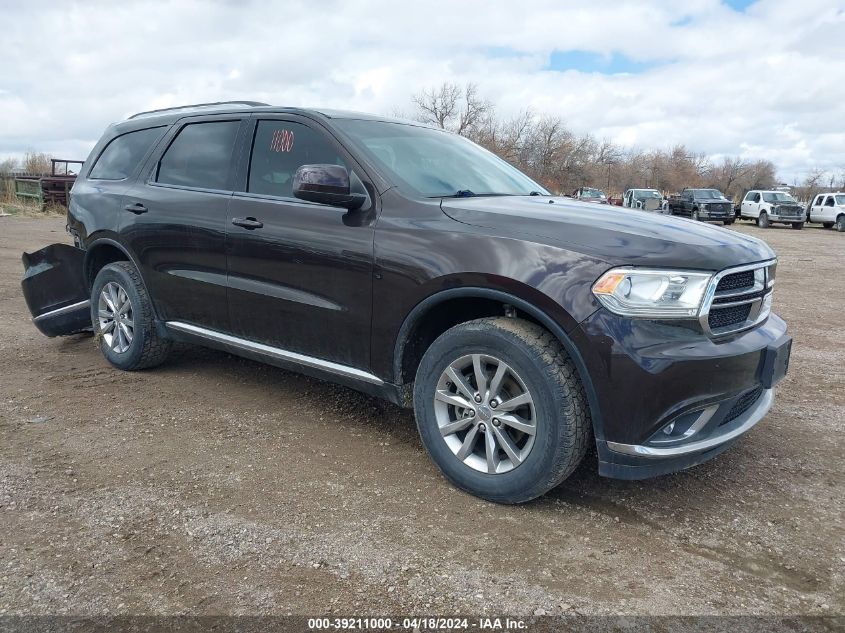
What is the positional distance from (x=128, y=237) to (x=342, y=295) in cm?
210

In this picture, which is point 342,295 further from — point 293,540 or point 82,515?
point 82,515

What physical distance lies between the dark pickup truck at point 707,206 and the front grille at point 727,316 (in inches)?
1234

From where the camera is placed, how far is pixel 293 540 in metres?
2.76

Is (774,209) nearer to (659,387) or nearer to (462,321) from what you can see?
(462,321)

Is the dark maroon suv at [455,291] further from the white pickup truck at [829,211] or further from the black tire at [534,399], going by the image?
the white pickup truck at [829,211]

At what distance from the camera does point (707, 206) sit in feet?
107

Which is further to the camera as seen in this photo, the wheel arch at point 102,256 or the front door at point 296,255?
the wheel arch at point 102,256

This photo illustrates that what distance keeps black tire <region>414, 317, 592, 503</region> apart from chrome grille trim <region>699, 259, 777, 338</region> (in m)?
0.59

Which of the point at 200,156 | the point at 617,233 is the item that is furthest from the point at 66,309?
the point at 617,233

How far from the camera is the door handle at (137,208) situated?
459 cm

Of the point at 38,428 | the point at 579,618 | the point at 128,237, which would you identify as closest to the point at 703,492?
the point at 579,618

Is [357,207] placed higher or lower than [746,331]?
higher

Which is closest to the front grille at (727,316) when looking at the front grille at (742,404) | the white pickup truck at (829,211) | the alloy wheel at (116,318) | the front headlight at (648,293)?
the front headlight at (648,293)

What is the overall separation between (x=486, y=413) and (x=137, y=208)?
118 inches
